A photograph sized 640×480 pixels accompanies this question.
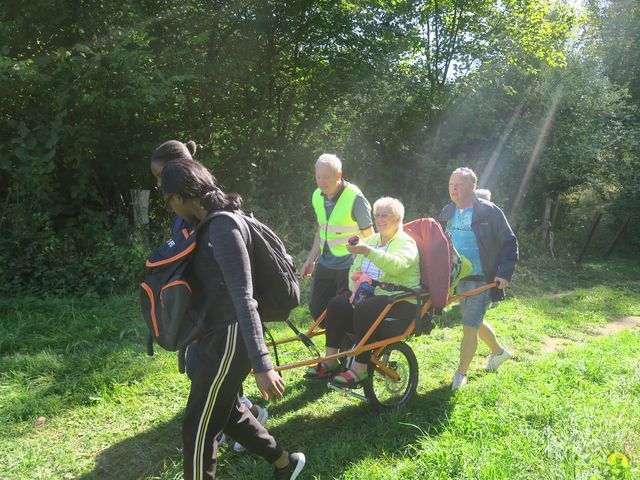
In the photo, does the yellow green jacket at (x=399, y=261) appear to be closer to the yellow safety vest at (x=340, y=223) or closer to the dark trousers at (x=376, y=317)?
the dark trousers at (x=376, y=317)

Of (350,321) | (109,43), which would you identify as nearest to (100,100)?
(109,43)

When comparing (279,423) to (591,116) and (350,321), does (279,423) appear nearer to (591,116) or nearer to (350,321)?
(350,321)

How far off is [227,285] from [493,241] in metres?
2.93

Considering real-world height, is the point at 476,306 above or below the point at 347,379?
above

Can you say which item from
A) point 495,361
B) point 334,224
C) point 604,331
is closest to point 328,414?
point 334,224

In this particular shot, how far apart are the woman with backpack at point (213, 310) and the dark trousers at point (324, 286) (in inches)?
82.3

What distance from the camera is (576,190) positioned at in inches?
577

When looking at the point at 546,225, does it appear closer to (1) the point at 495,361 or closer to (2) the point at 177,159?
(1) the point at 495,361

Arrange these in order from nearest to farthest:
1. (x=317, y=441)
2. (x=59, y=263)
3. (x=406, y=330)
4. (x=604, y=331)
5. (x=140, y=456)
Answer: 1. (x=140, y=456)
2. (x=317, y=441)
3. (x=406, y=330)
4. (x=59, y=263)
5. (x=604, y=331)

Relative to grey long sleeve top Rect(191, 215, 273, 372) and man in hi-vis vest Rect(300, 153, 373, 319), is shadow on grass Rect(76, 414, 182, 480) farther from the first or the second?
man in hi-vis vest Rect(300, 153, 373, 319)

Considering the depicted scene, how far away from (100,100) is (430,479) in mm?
5989

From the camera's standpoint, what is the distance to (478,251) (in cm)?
448

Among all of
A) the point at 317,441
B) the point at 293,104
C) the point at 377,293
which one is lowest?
the point at 317,441

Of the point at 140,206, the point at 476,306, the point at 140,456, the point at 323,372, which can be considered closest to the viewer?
the point at 140,456
